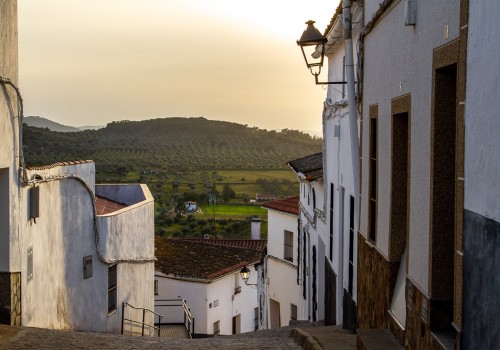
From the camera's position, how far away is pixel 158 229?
177 ft

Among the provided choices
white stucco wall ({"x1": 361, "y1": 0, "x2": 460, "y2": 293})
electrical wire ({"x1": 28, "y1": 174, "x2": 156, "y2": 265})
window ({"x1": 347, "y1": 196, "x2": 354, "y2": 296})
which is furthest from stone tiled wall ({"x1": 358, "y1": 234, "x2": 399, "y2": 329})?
electrical wire ({"x1": 28, "y1": 174, "x2": 156, "y2": 265})

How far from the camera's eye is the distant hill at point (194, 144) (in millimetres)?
75188

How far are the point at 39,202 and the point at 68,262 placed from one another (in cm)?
247

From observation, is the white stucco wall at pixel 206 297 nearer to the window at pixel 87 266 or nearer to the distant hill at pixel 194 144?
the window at pixel 87 266

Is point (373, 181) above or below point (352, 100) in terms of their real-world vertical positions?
below

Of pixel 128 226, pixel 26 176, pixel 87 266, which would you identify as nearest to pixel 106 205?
pixel 128 226

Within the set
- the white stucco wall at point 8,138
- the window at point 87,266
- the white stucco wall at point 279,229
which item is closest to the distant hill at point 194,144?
the white stucco wall at point 279,229

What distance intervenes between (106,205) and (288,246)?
A: 786 centimetres

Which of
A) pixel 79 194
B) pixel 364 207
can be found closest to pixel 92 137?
pixel 79 194

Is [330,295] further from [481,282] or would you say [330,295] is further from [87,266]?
[481,282]

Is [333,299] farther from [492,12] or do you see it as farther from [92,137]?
[92,137]

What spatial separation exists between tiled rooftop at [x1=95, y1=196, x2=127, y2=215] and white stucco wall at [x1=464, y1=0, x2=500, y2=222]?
1483 cm

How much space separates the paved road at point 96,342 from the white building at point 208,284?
659 inches

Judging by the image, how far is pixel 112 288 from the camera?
17.4 metres
